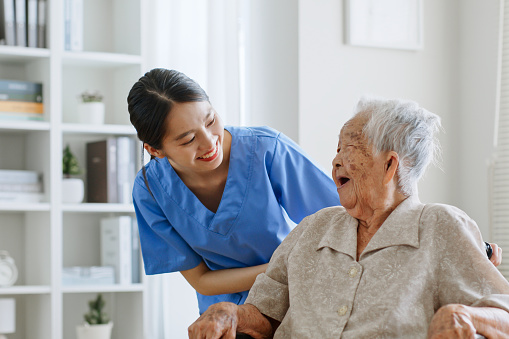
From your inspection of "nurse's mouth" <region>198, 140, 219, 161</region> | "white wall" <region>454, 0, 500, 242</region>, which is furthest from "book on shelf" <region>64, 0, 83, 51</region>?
"white wall" <region>454, 0, 500, 242</region>

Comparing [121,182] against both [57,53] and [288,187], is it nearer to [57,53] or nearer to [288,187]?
[57,53]

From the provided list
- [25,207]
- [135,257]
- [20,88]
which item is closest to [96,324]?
[135,257]

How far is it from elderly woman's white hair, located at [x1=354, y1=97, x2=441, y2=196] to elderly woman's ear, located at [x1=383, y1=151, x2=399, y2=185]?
0.01 metres

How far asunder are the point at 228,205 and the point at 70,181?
150 cm

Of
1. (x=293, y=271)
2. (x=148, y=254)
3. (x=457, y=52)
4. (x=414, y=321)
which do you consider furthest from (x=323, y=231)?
(x=457, y=52)

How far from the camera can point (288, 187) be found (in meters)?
2.07

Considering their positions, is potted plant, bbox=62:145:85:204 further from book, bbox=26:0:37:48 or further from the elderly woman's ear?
the elderly woman's ear

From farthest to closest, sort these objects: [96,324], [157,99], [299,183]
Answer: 1. [96,324]
2. [299,183]
3. [157,99]

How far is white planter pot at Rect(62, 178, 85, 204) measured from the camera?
335 cm

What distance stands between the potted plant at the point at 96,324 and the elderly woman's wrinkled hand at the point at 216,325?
1.83 metres

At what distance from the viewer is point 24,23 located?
3.30m

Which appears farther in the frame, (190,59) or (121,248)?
(190,59)

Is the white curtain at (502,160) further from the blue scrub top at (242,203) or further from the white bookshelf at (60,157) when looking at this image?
the white bookshelf at (60,157)

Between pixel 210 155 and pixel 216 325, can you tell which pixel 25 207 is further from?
pixel 216 325
